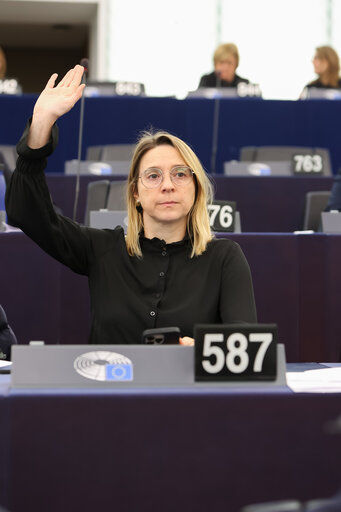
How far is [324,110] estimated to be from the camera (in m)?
7.99

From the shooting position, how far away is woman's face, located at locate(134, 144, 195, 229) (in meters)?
2.43

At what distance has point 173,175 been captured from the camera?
8.03ft

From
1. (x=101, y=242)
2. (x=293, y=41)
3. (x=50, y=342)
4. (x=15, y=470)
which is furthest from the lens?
(x=293, y=41)

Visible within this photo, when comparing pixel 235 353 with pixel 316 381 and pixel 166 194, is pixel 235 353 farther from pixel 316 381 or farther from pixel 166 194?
pixel 166 194

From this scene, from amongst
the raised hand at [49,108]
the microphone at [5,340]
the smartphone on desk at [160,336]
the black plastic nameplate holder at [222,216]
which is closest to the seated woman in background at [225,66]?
the black plastic nameplate holder at [222,216]

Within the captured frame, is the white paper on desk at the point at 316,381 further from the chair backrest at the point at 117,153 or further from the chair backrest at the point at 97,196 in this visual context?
the chair backrest at the point at 117,153

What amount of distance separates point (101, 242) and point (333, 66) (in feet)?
21.5

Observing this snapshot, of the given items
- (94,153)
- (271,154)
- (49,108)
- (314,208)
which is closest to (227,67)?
(271,154)

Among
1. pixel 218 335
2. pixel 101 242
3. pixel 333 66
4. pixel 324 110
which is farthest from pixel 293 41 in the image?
pixel 218 335

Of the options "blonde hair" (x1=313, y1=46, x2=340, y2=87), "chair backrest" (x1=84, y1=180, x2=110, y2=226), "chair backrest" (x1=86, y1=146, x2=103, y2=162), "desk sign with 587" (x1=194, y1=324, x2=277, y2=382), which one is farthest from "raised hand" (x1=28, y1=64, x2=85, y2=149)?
"blonde hair" (x1=313, y1=46, x2=340, y2=87)

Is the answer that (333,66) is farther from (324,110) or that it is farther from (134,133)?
(134,133)

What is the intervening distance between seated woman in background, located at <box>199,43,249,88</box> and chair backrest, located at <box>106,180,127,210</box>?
403 centimetres

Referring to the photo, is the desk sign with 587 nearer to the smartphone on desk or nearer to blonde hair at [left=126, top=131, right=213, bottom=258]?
the smartphone on desk

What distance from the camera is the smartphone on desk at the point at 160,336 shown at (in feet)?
6.37
